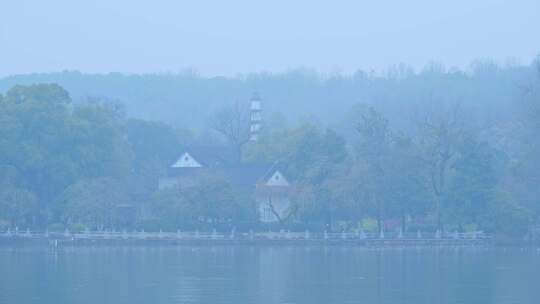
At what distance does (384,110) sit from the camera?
101250mm

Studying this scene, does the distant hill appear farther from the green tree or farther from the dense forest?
the green tree

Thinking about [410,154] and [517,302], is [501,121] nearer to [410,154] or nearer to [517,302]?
[410,154]

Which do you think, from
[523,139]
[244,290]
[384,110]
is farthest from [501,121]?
[244,290]

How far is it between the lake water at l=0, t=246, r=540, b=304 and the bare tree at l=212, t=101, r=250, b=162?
2702cm

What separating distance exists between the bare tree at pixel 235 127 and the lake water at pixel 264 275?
2702 cm

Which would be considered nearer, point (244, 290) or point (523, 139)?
point (244, 290)

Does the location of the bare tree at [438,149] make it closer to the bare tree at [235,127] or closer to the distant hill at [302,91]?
the bare tree at [235,127]

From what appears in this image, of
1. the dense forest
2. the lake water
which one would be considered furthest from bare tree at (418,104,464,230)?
the lake water

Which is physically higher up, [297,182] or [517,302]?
[297,182]

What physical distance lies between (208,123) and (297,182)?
144 ft

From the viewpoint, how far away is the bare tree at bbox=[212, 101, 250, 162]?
274 ft

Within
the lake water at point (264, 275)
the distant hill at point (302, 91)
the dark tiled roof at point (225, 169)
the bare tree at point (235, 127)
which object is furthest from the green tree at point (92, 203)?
the distant hill at point (302, 91)

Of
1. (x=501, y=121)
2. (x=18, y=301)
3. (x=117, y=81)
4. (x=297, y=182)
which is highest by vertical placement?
(x=117, y=81)

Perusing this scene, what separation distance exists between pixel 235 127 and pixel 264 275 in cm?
4741
